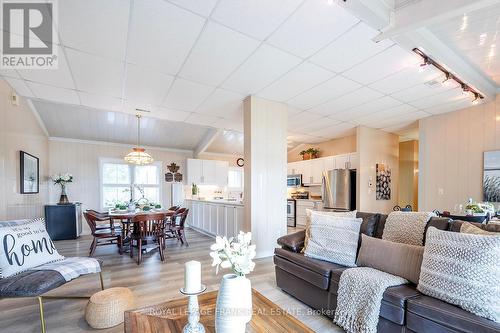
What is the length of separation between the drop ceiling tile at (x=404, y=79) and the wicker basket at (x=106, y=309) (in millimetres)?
4110

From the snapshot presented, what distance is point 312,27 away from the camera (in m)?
2.30

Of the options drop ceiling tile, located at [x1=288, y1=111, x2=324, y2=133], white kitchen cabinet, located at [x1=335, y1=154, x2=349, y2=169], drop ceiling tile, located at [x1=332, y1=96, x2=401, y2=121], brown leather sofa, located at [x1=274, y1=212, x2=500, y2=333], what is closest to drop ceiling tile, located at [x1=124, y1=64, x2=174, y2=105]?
drop ceiling tile, located at [x1=288, y1=111, x2=324, y2=133]

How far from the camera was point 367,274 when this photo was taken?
6.10 ft

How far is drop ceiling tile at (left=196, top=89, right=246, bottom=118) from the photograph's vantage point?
390 cm

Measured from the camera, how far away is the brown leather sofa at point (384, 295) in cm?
137

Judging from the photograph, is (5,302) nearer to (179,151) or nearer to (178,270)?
(178,270)

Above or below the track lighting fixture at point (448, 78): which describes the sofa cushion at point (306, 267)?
below

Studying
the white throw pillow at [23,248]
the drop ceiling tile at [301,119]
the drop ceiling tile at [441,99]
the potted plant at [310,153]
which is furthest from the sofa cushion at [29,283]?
the potted plant at [310,153]

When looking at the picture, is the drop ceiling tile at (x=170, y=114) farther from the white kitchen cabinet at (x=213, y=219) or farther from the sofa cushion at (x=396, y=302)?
the sofa cushion at (x=396, y=302)

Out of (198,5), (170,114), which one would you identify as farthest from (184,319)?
(170,114)

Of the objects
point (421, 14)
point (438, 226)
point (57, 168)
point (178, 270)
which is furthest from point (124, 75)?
point (57, 168)

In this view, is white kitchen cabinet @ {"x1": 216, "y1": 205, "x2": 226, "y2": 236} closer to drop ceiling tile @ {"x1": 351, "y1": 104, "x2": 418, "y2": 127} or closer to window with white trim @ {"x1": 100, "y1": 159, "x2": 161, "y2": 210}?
window with white trim @ {"x1": 100, "y1": 159, "x2": 161, "y2": 210}

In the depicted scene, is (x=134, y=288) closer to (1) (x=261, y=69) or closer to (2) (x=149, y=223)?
(2) (x=149, y=223)

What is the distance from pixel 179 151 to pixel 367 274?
264 inches
